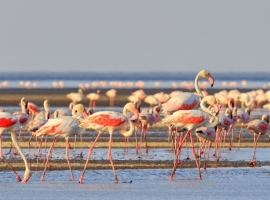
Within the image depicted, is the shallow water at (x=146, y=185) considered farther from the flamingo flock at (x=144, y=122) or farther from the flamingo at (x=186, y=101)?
the flamingo at (x=186, y=101)

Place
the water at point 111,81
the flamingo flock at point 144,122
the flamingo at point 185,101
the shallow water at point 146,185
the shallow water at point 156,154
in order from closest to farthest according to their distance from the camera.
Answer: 1. the shallow water at point 146,185
2. the flamingo flock at point 144,122
3. the flamingo at point 185,101
4. the shallow water at point 156,154
5. the water at point 111,81

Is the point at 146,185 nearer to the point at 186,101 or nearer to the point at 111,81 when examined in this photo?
the point at 186,101

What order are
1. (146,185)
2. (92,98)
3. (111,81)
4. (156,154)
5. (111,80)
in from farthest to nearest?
(111,80), (111,81), (92,98), (156,154), (146,185)

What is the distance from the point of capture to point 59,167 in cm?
1720

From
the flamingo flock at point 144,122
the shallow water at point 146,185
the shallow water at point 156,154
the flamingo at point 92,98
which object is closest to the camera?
the shallow water at point 146,185

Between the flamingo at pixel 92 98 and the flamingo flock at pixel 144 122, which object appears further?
the flamingo at pixel 92 98

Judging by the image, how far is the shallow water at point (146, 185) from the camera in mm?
13766

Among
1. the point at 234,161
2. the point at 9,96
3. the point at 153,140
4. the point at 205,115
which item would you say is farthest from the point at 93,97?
the point at 205,115

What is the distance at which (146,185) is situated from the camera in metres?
14.9

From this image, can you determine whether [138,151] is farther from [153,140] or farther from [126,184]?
[126,184]

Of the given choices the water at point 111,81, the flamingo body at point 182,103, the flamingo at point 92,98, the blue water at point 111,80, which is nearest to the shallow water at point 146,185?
the flamingo body at point 182,103

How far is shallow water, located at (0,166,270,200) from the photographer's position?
13766 millimetres

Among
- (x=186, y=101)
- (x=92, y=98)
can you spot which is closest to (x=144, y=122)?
(x=186, y=101)

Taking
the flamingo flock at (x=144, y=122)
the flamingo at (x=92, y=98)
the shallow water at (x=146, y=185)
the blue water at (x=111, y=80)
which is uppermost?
→ the flamingo flock at (x=144, y=122)
